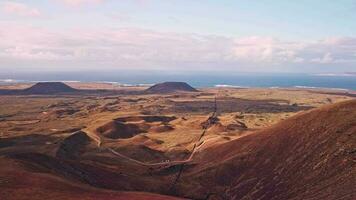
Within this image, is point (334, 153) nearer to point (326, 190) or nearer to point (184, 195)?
point (326, 190)

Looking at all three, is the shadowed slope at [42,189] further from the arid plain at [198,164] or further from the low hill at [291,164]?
the low hill at [291,164]

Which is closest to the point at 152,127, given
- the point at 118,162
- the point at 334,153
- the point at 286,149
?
the point at 118,162

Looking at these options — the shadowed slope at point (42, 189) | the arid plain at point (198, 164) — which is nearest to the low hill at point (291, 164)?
the arid plain at point (198, 164)

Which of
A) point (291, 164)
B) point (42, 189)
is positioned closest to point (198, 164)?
point (291, 164)

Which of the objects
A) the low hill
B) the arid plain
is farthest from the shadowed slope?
the low hill

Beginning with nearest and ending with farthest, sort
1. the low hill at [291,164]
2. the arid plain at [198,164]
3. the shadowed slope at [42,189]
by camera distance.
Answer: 1. the shadowed slope at [42,189]
2. the arid plain at [198,164]
3. the low hill at [291,164]

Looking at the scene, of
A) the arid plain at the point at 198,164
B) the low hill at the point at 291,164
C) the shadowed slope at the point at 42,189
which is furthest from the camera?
the low hill at the point at 291,164

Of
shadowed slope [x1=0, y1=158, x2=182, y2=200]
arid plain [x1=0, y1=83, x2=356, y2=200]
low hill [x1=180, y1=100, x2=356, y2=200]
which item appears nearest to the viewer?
shadowed slope [x1=0, y1=158, x2=182, y2=200]

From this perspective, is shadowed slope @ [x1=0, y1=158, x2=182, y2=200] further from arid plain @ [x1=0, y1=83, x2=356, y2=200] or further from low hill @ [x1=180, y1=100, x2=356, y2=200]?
low hill @ [x1=180, y1=100, x2=356, y2=200]
